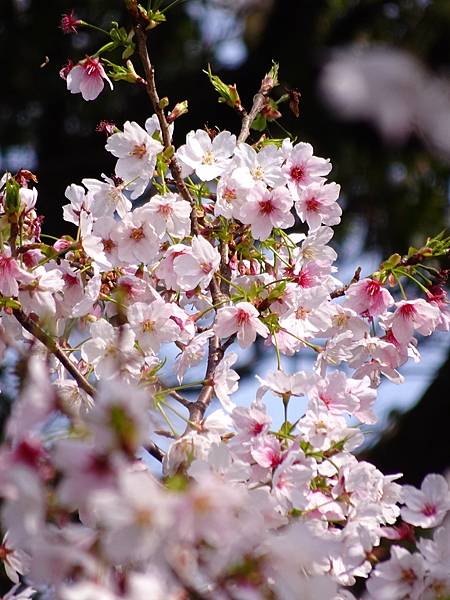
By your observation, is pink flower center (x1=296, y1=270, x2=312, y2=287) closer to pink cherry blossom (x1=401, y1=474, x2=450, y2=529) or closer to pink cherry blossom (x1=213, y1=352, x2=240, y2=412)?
pink cherry blossom (x1=213, y1=352, x2=240, y2=412)

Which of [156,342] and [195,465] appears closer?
[195,465]

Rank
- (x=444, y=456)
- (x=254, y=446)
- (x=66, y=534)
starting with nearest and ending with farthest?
(x=66, y=534)
(x=254, y=446)
(x=444, y=456)

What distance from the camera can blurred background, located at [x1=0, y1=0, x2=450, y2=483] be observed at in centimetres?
195

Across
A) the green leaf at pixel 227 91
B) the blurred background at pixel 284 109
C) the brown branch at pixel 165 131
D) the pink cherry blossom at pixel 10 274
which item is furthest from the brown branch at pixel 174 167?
the blurred background at pixel 284 109

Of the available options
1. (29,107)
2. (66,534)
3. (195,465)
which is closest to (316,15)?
(29,107)

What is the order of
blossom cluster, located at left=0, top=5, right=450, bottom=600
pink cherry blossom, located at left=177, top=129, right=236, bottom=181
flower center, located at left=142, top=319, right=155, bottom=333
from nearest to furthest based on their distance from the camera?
blossom cluster, located at left=0, top=5, right=450, bottom=600 < flower center, located at left=142, top=319, right=155, bottom=333 < pink cherry blossom, located at left=177, top=129, right=236, bottom=181

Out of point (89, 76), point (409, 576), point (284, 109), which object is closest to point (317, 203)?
point (89, 76)

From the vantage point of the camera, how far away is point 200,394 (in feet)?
3.09

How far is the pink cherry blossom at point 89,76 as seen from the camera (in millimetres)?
1158

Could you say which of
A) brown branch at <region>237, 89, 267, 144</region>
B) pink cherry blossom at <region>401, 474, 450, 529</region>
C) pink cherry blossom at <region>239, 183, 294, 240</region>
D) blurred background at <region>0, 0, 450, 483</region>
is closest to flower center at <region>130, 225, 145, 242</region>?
pink cherry blossom at <region>239, 183, 294, 240</region>

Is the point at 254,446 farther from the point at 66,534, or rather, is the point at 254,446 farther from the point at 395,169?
the point at 395,169

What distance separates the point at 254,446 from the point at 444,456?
1.12 metres

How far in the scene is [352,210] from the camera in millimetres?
2367

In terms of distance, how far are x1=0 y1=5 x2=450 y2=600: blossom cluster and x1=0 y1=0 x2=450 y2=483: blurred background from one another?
2.52ft
